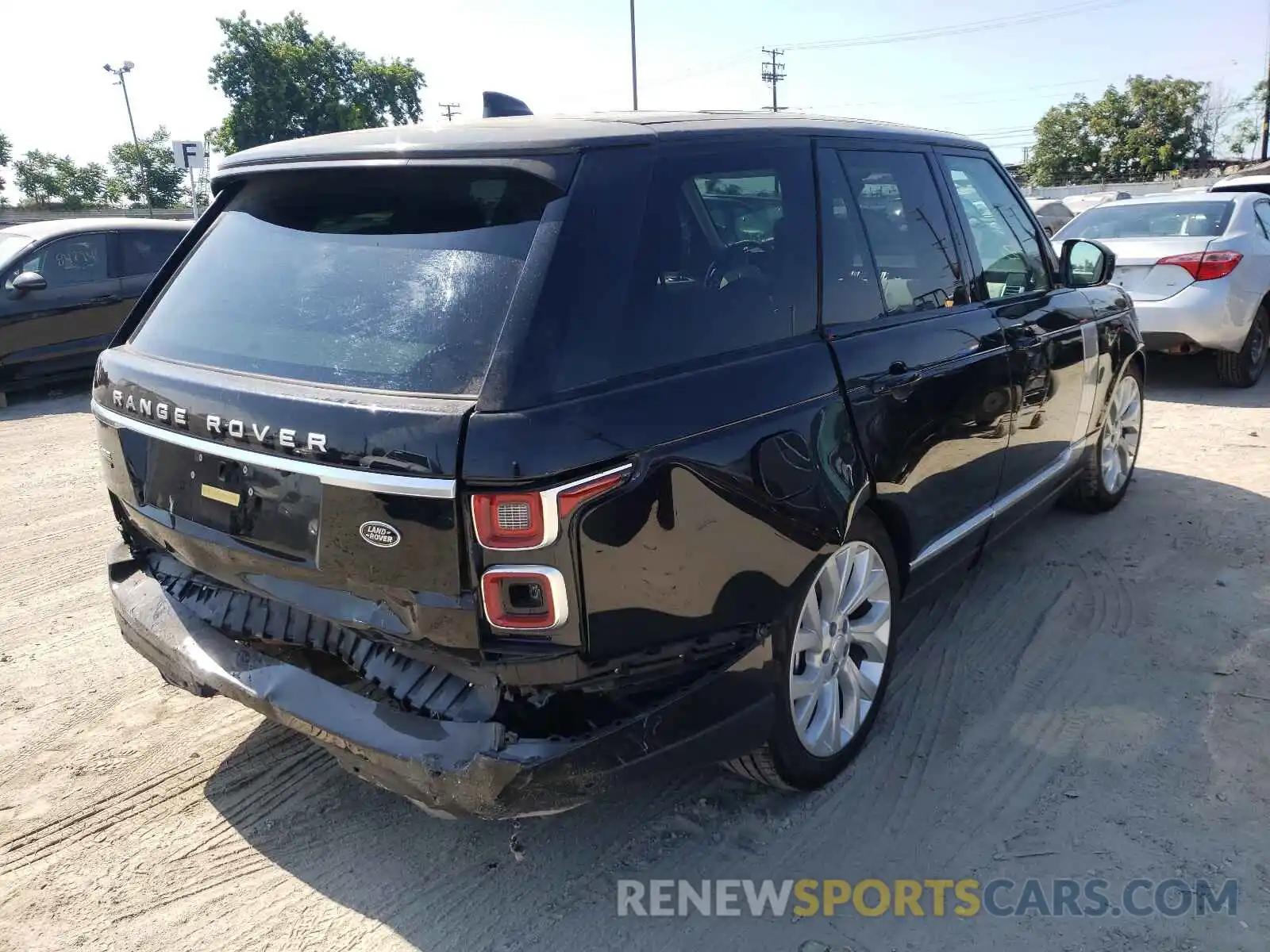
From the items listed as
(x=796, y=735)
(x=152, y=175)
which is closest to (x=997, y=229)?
(x=796, y=735)

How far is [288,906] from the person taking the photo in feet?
7.92

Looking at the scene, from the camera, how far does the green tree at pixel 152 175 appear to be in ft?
195

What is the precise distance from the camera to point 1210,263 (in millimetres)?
7688

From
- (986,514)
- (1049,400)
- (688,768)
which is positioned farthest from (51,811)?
(1049,400)

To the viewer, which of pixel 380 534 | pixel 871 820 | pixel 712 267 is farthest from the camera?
pixel 871 820

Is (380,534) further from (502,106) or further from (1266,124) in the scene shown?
(1266,124)

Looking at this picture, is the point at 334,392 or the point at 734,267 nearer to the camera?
the point at 334,392

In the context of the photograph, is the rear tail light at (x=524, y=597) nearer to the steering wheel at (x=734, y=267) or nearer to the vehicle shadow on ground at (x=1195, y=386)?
the steering wheel at (x=734, y=267)

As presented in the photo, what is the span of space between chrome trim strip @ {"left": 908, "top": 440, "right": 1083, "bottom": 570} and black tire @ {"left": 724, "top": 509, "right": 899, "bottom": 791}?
232 mm

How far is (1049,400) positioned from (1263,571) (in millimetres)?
1445

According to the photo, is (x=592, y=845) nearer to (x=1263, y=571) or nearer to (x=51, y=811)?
(x=51, y=811)

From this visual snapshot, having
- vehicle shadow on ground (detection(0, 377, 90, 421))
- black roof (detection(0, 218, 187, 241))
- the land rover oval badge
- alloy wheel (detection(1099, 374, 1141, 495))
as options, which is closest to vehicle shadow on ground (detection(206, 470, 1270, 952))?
the land rover oval badge

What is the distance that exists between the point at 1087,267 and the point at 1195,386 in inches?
185

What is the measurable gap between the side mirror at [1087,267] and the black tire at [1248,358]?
4.11 metres
